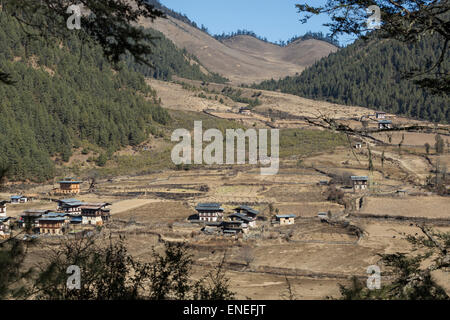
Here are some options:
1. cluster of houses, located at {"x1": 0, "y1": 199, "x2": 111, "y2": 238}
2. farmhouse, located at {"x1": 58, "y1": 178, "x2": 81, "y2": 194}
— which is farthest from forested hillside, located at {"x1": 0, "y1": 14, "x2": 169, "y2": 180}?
cluster of houses, located at {"x1": 0, "y1": 199, "x2": 111, "y2": 238}

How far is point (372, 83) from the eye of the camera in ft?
454

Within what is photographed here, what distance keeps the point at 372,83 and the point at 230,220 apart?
111273mm

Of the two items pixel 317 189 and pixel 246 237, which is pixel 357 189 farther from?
pixel 246 237

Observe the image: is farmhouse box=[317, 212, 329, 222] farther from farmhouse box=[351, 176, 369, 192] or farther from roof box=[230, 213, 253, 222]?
farmhouse box=[351, 176, 369, 192]

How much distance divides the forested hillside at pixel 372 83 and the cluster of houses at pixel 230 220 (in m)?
77.8

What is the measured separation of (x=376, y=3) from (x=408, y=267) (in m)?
4.70

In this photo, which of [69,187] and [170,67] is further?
[170,67]

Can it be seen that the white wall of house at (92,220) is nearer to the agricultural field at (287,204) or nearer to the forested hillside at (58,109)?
the agricultural field at (287,204)

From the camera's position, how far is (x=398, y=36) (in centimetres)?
914

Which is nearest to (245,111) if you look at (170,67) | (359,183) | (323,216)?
(359,183)

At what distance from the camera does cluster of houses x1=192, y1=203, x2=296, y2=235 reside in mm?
36900

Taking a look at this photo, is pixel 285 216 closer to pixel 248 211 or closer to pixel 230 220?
pixel 248 211
